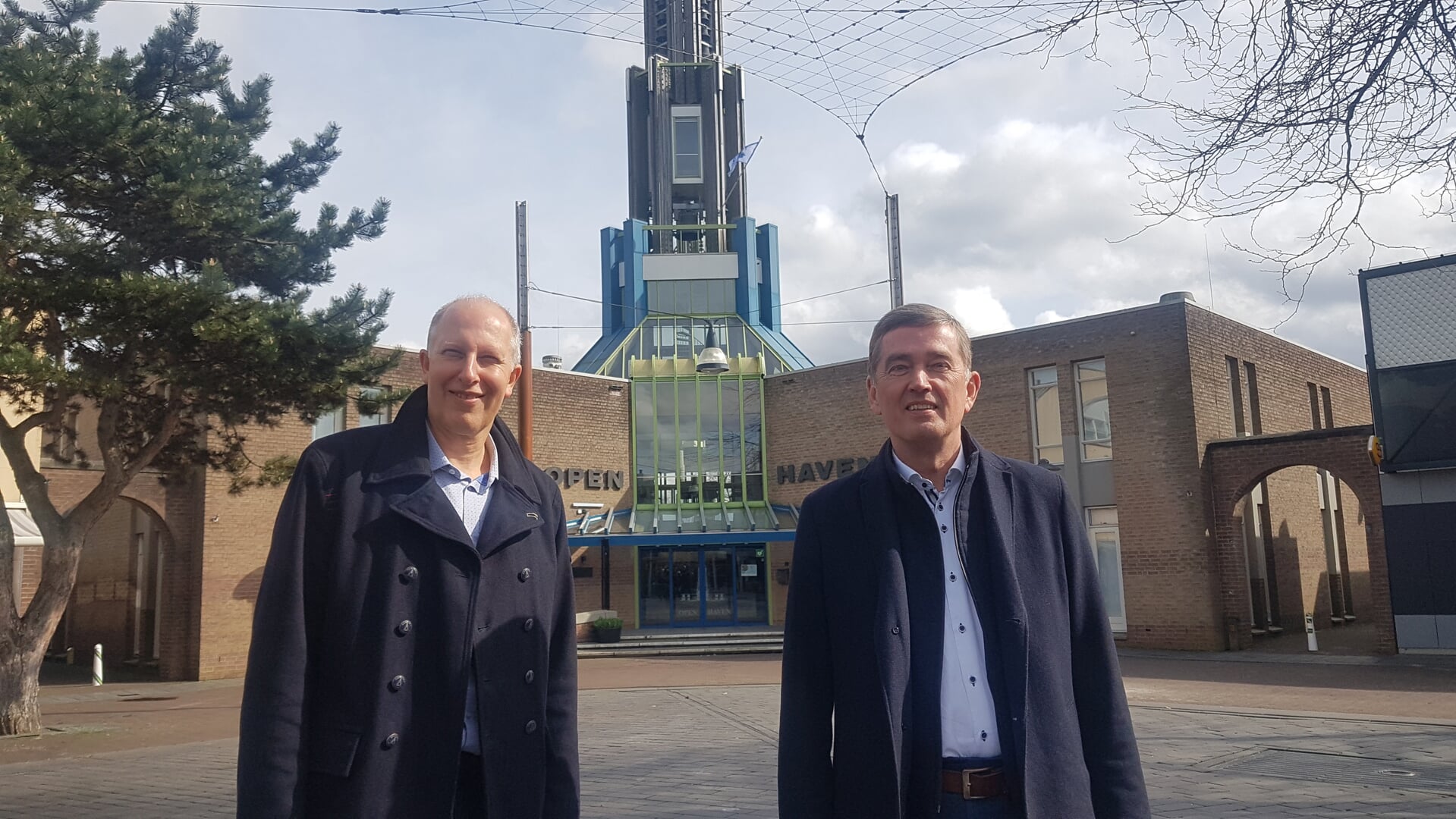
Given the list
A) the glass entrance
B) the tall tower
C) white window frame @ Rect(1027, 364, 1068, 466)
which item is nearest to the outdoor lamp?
the glass entrance

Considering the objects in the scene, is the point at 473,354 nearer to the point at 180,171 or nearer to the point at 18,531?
the point at 180,171

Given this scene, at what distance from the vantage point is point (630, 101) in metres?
41.2

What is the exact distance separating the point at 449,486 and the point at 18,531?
56.8 ft

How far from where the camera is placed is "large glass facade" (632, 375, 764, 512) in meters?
27.6

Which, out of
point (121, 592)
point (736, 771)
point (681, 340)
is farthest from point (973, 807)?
point (681, 340)

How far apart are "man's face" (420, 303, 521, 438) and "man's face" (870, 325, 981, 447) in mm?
943

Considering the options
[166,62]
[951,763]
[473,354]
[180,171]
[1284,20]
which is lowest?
[951,763]

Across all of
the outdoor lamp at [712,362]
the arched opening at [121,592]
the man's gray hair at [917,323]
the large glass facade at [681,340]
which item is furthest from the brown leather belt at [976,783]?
the large glass facade at [681,340]

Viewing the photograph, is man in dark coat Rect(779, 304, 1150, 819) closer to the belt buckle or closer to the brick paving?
the belt buckle

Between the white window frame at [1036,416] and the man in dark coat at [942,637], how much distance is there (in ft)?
65.5

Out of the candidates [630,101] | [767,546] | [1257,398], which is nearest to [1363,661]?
[1257,398]

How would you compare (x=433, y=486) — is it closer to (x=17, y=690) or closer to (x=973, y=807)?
(x=973, y=807)

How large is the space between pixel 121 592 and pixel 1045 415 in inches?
758

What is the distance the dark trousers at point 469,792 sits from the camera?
251 centimetres
